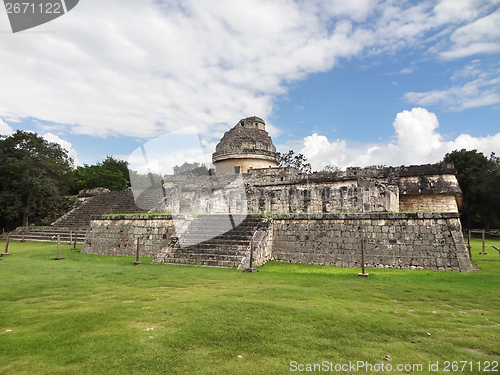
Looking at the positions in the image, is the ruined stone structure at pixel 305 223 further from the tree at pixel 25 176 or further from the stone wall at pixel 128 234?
the tree at pixel 25 176

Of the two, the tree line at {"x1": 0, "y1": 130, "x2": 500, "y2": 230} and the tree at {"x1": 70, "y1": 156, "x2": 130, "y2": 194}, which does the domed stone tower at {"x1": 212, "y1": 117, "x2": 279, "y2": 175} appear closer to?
the tree line at {"x1": 0, "y1": 130, "x2": 500, "y2": 230}

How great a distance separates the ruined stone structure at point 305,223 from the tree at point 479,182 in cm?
1158

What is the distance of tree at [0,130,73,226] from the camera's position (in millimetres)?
22594

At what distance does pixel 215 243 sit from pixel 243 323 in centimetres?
647

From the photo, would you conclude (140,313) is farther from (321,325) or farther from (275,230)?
(275,230)

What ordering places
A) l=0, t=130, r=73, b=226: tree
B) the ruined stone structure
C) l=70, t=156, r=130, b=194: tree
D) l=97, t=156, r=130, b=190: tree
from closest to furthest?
1. the ruined stone structure
2. l=0, t=130, r=73, b=226: tree
3. l=70, t=156, r=130, b=194: tree
4. l=97, t=156, r=130, b=190: tree

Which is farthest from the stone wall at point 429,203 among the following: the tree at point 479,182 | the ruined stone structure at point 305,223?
the tree at point 479,182

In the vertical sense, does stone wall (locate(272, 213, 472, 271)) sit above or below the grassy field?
above

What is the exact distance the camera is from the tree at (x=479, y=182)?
25.1 m

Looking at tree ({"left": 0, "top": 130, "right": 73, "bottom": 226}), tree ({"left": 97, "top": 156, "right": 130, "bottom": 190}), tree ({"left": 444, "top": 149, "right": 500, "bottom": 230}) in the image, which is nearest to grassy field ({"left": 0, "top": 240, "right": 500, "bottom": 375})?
tree ({"left": 0, "top": 130, "right": 73, "bottom": 226})

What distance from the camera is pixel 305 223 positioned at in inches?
435

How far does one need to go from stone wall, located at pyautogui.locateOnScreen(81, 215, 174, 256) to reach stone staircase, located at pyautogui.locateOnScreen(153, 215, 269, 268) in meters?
1.35

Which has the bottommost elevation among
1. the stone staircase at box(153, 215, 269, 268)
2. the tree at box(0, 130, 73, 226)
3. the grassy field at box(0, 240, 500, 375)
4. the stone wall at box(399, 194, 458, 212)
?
the grassy field at box(0, 240, 500, 375)

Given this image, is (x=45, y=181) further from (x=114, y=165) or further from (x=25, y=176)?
(x=114, y=165)
